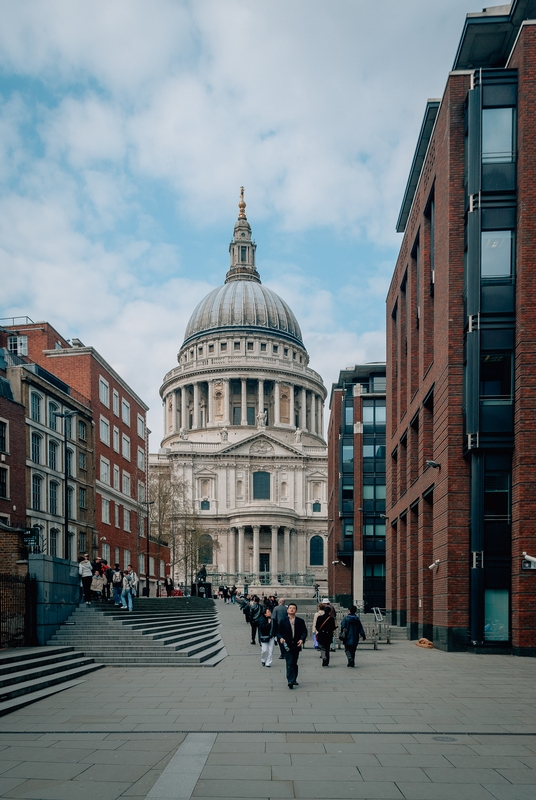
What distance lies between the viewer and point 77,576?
27594mm

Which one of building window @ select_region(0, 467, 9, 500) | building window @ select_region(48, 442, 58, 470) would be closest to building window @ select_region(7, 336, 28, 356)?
building window @ select_region(48, 442, 58, 470)

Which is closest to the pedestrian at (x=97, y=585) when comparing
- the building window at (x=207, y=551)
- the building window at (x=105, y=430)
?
the building window at (x=105, y=430)

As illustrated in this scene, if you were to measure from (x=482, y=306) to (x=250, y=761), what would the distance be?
61.8 ft

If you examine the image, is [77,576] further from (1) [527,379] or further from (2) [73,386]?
(2) [73,386]

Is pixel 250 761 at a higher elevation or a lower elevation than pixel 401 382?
lower

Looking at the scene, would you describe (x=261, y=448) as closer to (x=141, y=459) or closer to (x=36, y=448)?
(x=141, y=459)

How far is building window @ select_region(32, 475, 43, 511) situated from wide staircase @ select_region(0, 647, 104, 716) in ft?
69.4

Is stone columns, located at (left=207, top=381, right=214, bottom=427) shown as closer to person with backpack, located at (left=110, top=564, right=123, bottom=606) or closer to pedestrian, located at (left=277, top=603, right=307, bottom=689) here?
person with backpack, located at (left=110, top=564, right=123, bottom=606)

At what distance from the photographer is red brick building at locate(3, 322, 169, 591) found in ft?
165

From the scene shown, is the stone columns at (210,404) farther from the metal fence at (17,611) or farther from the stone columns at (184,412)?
the metal fence at (17,611)

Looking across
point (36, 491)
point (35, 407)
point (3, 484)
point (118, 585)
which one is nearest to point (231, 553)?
point (36, 491)

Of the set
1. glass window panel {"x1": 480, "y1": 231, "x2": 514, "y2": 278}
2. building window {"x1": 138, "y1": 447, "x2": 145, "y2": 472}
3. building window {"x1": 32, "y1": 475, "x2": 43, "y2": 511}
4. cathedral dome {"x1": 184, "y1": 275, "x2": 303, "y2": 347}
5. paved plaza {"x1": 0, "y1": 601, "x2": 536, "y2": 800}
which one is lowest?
paved plaza {"x1": 0, "y1": 601, "x2": 536, "y2": 800}

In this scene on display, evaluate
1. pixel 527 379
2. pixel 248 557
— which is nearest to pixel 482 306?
pixel 527 379

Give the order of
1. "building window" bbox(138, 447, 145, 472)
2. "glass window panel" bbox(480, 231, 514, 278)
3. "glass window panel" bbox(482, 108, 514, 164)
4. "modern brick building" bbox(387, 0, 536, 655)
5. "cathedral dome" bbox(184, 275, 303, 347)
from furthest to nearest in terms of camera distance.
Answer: "cathedral dome" bbox(184, 275, 303, 347)
"building window" bbox(138, 447, 145, 472)
"glass window panel" bbox(482, 108, 514, 164)
"glass window panel" bbox(480, 231, 514, 278)
"modern brick building" bbox(387, 0, 536, 655)
